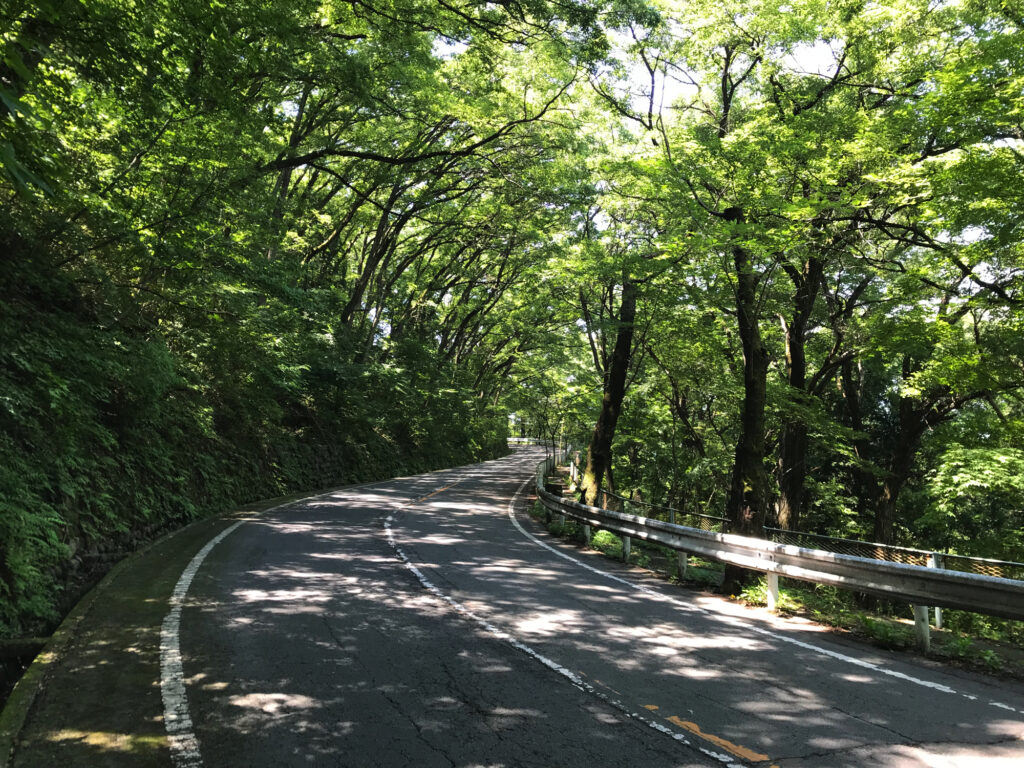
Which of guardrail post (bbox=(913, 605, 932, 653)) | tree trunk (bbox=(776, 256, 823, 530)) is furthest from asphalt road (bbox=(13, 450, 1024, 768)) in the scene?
tree trunk (bbox=(776, 256, 823, 530))

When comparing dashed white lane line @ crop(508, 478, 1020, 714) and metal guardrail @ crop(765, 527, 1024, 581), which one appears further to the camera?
metal guardrail @ crop(765, 527, 1024, 581)

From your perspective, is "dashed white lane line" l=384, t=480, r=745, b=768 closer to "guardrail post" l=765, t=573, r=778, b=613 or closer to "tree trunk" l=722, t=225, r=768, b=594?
"guardrail post" l=765, t=573, r=778, b=613

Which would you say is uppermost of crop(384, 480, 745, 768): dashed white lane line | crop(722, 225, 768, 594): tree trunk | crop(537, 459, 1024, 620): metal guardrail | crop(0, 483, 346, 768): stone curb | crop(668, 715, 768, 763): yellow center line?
crop(722, 225, 768, 594): tree trunk

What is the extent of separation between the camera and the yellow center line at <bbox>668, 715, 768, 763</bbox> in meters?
3.47

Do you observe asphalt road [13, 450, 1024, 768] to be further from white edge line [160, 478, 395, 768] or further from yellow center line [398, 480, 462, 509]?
yellow center line [398, 480, 462, 509]

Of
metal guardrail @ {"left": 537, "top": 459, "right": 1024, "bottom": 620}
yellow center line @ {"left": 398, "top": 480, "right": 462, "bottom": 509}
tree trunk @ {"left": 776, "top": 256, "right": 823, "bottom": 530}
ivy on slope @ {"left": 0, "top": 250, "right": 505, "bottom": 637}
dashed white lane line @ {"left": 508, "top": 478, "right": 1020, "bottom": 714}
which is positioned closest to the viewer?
dashed white lane line @ {"left": 508, "top": 478, "right": 1020, "bottom": 714}

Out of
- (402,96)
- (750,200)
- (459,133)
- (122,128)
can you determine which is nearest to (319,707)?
(122,128)

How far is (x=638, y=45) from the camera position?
1360 cm

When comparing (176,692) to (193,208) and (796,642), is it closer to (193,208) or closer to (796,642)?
(796,642)

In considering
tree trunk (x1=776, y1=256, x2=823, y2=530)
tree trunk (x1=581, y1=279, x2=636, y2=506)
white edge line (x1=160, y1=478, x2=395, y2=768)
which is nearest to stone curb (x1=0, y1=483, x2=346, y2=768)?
white edge line (x1=160, y1=478, x2=395, y2=768)

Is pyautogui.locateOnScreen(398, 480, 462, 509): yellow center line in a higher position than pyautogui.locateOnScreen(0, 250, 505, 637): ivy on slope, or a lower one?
lower

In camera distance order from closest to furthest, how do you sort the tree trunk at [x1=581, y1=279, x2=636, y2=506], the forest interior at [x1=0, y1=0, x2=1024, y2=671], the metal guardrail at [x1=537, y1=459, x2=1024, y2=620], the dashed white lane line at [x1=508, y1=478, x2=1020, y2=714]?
1. the dashed white lane line at [x1=508, y1=478, x2=1020, y2=714]
2. the metal guardrail at [x1=537, y1=459, x2=1024, y2=620]
3. the forest interior at [x1=0, y1=0, x2=1024, y2=671]
4. the tree trunk at [x1=581, y1=279, x2=636, y2=506]

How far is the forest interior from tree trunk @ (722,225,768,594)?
5cm

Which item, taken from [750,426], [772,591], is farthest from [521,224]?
[772,591]
